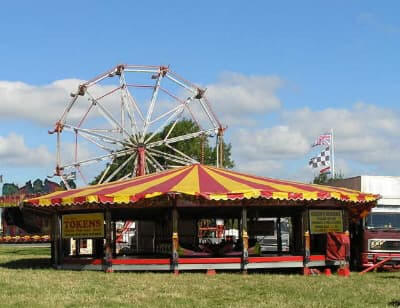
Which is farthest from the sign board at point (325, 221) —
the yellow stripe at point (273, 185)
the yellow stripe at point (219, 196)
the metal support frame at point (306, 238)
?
the yellow stripe at point (219, 196)

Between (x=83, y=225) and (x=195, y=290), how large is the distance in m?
6.27

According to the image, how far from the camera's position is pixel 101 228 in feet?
57.9

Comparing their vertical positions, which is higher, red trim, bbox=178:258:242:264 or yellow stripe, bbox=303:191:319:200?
yellow stripe, bbox=303:191:319:200

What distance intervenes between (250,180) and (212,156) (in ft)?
151

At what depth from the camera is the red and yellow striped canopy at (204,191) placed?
16.2m

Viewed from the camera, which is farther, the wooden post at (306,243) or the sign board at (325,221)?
the sign board at (325,221)

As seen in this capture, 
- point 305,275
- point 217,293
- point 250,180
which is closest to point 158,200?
point 250,180

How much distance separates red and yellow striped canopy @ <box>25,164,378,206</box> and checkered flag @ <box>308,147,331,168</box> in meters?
25.8

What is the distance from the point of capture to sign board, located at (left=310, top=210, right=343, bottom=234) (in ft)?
58.3

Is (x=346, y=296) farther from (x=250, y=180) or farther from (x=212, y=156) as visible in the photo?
(x=212, y=156)

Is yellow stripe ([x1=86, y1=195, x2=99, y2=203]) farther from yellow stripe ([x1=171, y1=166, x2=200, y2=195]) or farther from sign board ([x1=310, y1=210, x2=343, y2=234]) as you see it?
sign board ([x1=310, y1=210, x2=343, y2=234])

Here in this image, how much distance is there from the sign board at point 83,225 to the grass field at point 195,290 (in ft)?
5.48

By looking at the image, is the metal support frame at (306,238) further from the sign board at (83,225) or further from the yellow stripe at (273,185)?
the sign board at (83,225)

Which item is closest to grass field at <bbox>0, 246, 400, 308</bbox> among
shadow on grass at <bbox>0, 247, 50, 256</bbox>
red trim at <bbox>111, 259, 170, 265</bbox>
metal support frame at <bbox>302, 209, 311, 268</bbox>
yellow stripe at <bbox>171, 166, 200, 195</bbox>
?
red trim at <bbox>111, 259, 170, 265</bbox>
